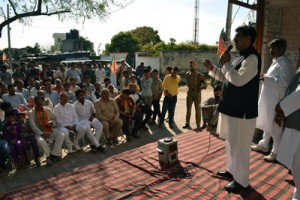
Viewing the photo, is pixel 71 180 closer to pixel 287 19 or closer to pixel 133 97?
pixel 133 97

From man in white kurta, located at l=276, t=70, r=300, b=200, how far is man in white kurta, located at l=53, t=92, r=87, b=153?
3996 millimetres

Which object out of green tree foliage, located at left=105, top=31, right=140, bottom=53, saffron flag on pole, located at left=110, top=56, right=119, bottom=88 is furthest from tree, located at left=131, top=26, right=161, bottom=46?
saffron flag on pole, located at left=110, top=56, right=119, bottom=88

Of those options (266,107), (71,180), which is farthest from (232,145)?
(71,180)

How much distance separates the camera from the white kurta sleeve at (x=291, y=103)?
2939 millimetres

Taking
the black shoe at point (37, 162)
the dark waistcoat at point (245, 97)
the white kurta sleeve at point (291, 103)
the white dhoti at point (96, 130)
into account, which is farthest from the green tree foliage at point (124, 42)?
the white kurta sleeve at point (291, 103)

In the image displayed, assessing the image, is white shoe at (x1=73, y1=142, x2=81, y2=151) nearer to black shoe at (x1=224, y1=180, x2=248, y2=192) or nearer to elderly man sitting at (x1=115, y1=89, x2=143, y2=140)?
elderly man sitting at (x1=115, y1=89, x2=143, y2=140)

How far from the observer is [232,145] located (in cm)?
353

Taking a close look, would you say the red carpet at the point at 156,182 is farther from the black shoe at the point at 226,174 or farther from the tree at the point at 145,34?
the tree at the point at 145,34

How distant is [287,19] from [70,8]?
6525mm

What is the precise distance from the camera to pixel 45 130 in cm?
559

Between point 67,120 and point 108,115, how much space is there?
0.93 metres

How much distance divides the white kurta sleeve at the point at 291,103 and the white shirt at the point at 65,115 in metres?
4.34

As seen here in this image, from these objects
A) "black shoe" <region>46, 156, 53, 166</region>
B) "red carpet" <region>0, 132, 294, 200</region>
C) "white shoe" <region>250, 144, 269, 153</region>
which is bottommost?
"black shoe" <region>46, 156, 53, 166</region>

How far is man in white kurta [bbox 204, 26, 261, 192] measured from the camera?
3240mm
